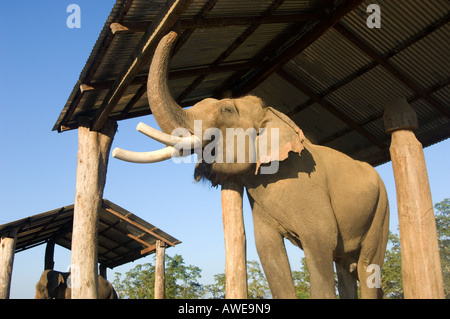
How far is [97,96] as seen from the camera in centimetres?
714

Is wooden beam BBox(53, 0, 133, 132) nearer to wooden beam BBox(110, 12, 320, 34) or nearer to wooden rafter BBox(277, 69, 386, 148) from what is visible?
wooden beam BBox(110, 12, 320, 34)

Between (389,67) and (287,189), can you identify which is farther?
(389,67)

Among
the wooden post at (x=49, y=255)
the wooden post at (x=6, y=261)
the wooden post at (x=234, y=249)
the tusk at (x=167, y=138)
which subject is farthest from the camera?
the wooden post at (x=49, y=255)

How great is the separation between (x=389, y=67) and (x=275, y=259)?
366 centimetres

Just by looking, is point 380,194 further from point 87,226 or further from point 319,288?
point 87,226

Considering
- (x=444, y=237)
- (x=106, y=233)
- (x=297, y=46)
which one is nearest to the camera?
(x=297, y=46)

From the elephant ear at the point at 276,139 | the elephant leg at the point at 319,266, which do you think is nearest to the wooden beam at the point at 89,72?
the elephant ear at the point at 276,139

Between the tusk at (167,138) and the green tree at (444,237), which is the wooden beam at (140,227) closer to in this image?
the tusk at (167,138)

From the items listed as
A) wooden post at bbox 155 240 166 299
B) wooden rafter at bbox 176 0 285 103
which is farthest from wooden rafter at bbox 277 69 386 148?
wooden post at bbox 155 240 166 299

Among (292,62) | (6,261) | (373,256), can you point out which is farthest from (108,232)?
(373,256)

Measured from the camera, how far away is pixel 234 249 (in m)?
6.27

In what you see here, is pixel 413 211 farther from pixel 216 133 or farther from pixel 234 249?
pixel 216 133

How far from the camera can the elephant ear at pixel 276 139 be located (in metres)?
4.81

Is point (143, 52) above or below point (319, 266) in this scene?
above
